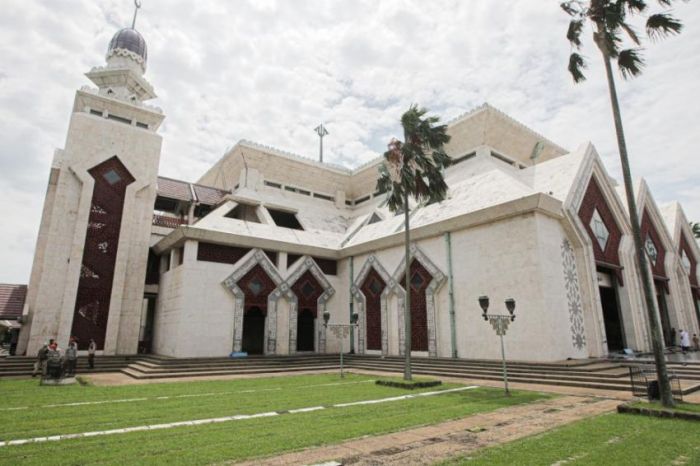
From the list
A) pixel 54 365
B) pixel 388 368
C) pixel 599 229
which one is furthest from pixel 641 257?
pixel 54 365

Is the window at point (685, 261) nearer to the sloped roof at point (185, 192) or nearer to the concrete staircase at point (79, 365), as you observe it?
the sloped roof at point (185, 192)

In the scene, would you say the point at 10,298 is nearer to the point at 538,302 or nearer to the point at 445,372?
the point at 445,372

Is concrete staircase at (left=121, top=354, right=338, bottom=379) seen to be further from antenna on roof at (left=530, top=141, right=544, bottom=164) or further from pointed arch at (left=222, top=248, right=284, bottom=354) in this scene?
antenna on roof at (left=530, top=141, right=544, bottom=164)

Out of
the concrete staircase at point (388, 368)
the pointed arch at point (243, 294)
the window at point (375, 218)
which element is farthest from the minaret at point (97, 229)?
the window at point (375, 218)

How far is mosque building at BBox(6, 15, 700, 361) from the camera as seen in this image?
52.2 feet

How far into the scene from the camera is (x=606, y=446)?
5.26 m

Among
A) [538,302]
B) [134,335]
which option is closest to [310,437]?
[538,302]

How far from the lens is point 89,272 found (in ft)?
65.7

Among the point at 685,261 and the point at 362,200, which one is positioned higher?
the point at 362,200

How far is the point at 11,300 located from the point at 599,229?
29621 millimetres

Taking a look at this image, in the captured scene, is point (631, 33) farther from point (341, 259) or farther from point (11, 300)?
point (11, 300)

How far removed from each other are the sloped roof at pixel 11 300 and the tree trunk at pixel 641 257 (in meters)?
25.3

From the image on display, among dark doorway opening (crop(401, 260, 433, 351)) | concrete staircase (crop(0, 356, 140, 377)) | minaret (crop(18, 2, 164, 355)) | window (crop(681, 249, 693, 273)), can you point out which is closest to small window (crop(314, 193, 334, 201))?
minaret (crop(18, 2, 164, 355))

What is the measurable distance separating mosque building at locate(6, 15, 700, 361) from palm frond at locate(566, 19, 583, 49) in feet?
20.9
